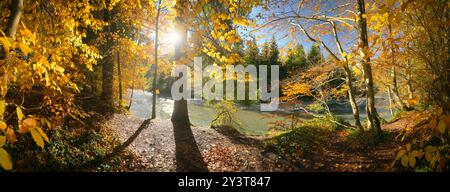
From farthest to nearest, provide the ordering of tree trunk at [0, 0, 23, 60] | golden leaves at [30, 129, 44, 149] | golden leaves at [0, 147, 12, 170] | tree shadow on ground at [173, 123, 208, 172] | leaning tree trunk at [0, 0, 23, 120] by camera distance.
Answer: tree shadow on ground at [173, 123, 208, 172] → tree trunk at [0, 0, 23, 60] → leaning tree trunk at [0, 0, 23, 120] → golden leaves at [30, 129, 44, 149] → golden leaves at [0, 147, 12, 170]

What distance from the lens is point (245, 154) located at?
24.6 ft

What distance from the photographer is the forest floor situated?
639 centimetres

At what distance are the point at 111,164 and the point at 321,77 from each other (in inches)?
344

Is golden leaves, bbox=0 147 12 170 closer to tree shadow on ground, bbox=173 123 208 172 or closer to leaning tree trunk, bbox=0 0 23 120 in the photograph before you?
leaning tree trunk, bbox=0 0 23 120

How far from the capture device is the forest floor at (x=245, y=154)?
639cm

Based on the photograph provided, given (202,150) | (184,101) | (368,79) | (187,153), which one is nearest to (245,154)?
(202,150)

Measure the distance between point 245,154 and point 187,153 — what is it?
1.62 metres

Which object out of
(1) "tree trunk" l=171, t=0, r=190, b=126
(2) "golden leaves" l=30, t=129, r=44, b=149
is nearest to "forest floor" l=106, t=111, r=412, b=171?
(1) "tree trunk" l=171, t=0, r=190, b=126

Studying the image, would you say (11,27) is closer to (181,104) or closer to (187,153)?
(187,153)

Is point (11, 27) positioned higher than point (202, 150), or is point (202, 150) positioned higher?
point (11, 27)

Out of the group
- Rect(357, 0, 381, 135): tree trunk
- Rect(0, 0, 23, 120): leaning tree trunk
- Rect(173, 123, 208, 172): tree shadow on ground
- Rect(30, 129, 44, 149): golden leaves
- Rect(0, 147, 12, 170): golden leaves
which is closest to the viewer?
Rect(0, 147, 12, 170): golden leaves

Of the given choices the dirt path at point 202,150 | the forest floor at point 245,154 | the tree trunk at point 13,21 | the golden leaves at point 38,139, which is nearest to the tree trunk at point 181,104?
the dirt path at point 202,150
